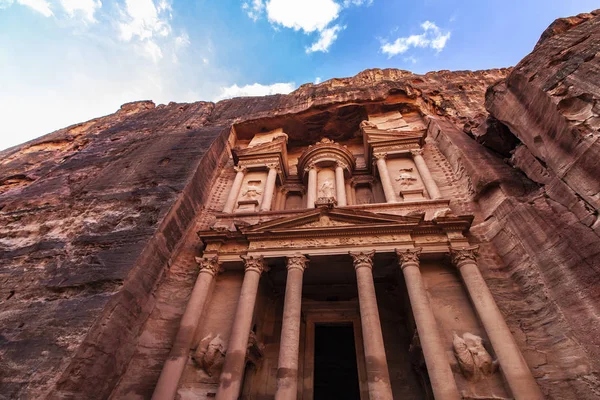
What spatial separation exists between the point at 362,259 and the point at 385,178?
5.13 m

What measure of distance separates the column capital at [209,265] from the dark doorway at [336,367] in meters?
4.31

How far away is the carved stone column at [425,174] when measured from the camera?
36.3 ft

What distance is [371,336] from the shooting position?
267 inches

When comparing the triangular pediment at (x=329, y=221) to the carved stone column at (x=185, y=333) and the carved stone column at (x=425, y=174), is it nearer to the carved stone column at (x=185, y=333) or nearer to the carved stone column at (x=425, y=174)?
the carved stone column at (x=185, y=333)

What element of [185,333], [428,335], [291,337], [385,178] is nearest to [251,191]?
[385,178]

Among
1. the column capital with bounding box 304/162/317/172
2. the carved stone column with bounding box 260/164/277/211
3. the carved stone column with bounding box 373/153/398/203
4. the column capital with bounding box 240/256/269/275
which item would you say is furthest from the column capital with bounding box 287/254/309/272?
the column capital with bounding box 304/162/317/172

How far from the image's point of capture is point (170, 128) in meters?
17.4

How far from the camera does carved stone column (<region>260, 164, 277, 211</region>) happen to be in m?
12.2

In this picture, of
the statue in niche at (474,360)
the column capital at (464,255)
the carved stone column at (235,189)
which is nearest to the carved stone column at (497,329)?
the column capital at (464,255)

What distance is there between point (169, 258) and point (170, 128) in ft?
34.6

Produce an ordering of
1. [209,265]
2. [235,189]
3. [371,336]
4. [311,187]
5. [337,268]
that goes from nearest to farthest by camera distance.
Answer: [371,336], [209,265], [337,268], [311,187], [235,189]

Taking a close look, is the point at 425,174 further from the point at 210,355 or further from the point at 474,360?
the point at 210,355

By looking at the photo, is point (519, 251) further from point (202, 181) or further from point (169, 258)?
point (202, 181)

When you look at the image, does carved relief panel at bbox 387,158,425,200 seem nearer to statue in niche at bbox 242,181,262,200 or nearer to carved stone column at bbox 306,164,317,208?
carved stone column at bbox 306,164,317,208
